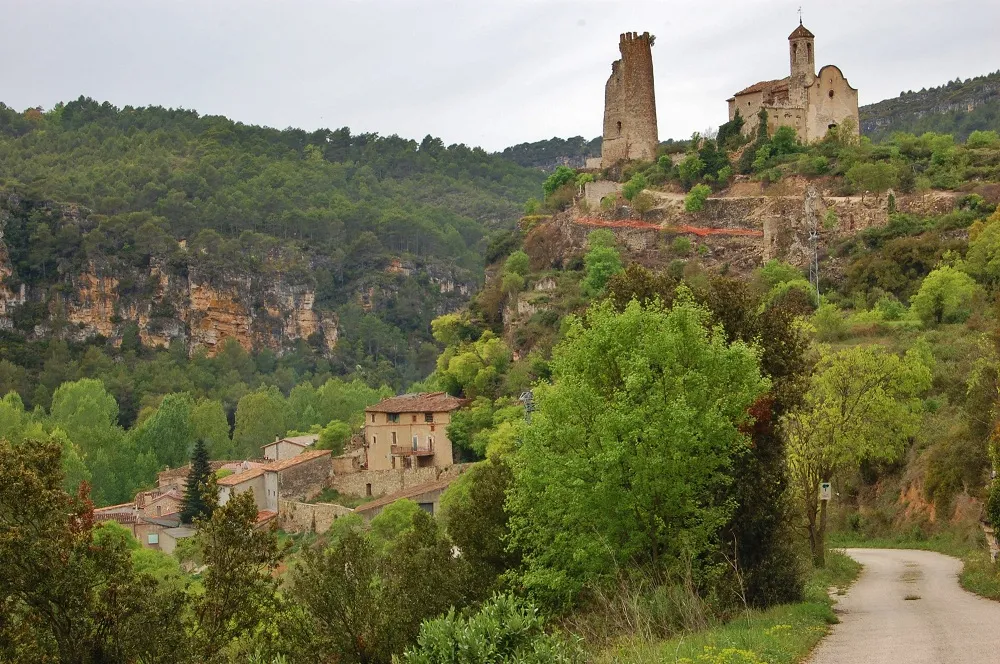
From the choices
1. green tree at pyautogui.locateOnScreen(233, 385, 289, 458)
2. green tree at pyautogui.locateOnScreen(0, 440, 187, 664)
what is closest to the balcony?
green tree at pyautogui.locateOnScreen(233, 385, 289, 458)

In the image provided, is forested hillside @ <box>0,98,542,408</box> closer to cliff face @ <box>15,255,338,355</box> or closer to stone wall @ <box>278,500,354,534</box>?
cliff face @ <box>15,255,338,355</box>

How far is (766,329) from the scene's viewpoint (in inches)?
957

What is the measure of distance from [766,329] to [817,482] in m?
6.74

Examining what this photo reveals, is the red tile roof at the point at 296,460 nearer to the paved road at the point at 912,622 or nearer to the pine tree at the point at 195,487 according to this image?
the pine tree at the point at 195,487

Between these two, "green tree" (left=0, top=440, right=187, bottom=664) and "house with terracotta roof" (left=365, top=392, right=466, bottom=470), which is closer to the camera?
"green tree" (left=0, top=440, right=187, bottom=664)

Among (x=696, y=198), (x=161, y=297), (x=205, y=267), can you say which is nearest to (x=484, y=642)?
(x=696, y=198)

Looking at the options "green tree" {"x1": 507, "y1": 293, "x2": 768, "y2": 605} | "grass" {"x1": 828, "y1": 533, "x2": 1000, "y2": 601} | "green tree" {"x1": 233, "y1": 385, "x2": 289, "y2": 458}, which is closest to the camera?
"green tree" {"x1": 507, "y1": 293, "x2": 768, "y2": 605}

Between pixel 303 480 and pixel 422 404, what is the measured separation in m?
6.74

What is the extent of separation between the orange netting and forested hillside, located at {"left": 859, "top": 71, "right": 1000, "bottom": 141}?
65878 millimetres

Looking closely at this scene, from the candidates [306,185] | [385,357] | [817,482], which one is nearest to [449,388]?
[817,482]

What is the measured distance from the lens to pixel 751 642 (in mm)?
16750

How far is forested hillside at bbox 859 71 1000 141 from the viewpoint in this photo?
13612 cm

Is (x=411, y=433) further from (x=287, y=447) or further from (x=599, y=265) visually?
(x=287, y=447)

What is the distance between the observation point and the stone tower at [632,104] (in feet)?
270
